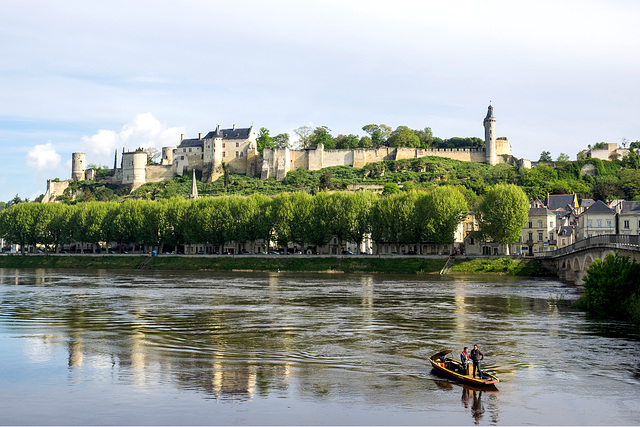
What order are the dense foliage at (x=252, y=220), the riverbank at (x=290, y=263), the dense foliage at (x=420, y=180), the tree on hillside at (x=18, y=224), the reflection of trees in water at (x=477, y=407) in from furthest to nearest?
the dense foliage at (x=420, y=180) → the tree on hillside at (x=18, y=224) → the dense foliage at (x=252, y=220) → the riverbank at (x=290, y=263) → the reflection of trees in water at (x=477, y=407)

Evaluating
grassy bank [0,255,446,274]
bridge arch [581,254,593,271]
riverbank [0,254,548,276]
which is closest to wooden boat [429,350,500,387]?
bridge arch [581,254,593,271]

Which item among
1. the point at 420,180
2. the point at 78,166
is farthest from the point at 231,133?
the point at 420,180

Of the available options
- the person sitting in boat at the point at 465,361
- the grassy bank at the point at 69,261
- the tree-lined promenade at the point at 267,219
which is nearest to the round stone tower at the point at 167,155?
the tree-lined promenade at the point at 267,219

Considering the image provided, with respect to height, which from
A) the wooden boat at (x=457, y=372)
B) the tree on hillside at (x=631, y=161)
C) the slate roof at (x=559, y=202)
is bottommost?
the wooden boat at (x=457, y=372)

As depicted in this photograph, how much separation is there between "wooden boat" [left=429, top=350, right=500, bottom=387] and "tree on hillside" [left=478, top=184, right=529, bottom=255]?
66.5 metres

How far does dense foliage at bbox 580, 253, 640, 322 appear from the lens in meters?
40.0

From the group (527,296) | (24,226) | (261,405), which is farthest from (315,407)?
(24,226)

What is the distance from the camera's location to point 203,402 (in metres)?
21.5

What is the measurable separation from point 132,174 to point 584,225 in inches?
4446

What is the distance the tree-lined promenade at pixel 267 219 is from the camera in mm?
90938

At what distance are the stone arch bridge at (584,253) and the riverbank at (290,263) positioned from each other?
305 centimetres

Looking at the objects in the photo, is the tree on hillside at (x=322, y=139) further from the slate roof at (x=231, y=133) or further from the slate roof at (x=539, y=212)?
the slate roof at (x=539, y=212)

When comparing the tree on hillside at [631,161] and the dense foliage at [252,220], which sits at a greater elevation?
Result: the tree on hillside at [631,161]

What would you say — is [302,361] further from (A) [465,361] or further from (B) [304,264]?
(B) [304,264]
